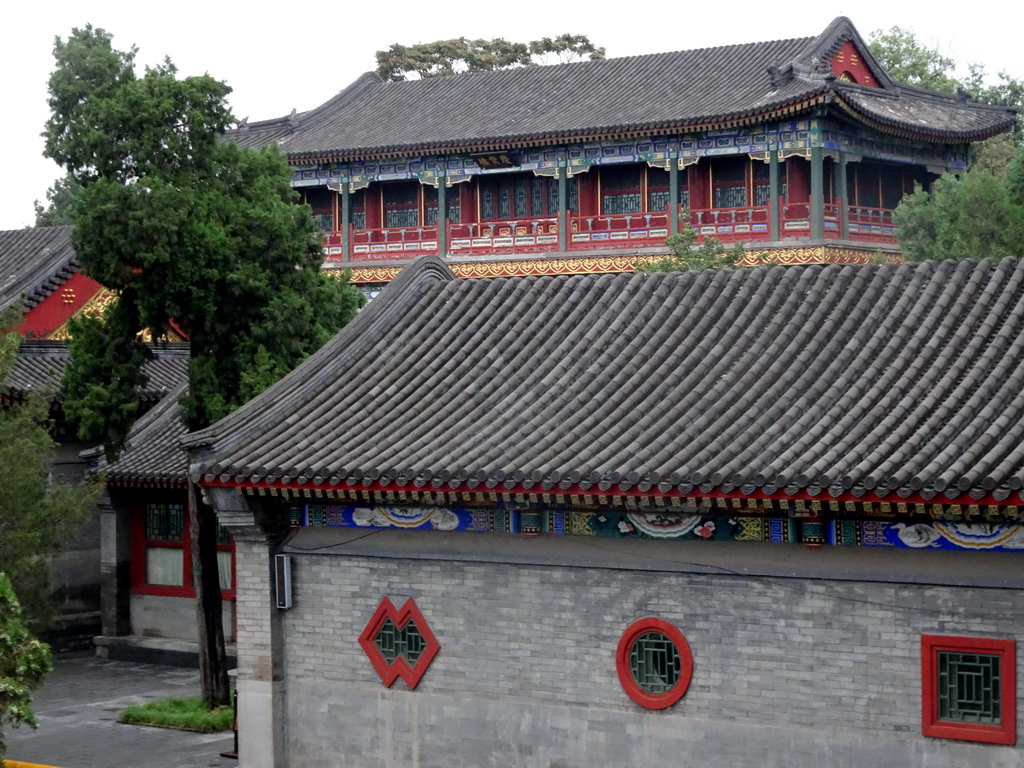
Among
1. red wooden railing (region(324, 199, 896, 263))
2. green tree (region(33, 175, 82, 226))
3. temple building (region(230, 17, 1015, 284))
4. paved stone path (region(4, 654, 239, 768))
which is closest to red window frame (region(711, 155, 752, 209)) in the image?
temple building (region(230, 17, 1015, 284))

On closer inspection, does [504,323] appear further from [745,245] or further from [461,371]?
[745,245]

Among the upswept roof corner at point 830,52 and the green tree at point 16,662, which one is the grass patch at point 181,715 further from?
the upswept roof corner at point 830,52

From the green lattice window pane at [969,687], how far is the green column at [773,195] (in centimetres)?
2274

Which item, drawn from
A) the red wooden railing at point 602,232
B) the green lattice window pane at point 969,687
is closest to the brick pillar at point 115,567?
the red wooden railing at point 602,232

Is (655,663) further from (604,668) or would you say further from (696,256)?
(696,256)

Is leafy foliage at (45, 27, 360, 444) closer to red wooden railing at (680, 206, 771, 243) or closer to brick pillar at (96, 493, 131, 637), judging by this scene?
brick pillar at (96, 493, 131, 637)

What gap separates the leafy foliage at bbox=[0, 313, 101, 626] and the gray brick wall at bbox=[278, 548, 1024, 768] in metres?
4.25

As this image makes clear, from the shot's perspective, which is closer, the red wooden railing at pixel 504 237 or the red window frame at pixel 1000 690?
the red window frame at pixel 1000 690

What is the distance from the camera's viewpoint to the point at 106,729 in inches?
800

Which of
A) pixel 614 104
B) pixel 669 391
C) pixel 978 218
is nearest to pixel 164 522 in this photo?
pixel 669 391

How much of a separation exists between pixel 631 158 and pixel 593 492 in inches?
947

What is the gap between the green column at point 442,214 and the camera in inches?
1539

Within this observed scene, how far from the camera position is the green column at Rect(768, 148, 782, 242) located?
34.4 meters

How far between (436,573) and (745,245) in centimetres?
2108
